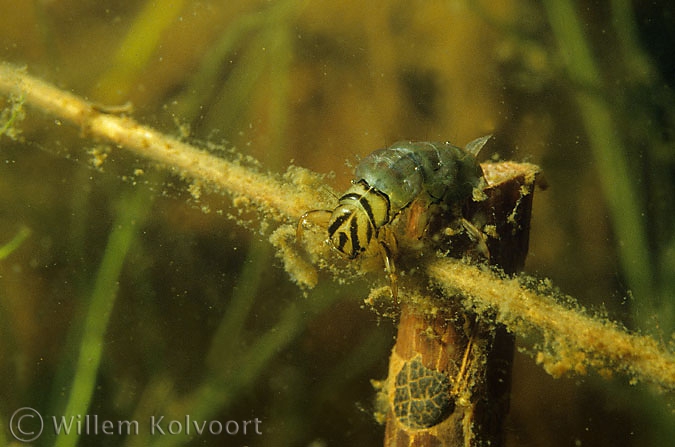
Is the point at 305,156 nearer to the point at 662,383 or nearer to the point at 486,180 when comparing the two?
the point at 486,180

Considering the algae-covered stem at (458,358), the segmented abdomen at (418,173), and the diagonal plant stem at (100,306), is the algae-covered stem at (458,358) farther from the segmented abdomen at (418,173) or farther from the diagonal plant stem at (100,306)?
the diagonal plant stem at (100,306)

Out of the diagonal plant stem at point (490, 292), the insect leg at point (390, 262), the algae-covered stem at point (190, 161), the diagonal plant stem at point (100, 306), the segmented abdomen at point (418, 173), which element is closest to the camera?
the diagonal plant stem at point (490, 292)

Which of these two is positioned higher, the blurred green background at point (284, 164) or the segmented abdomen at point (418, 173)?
the blurred green background at point (284, 164)

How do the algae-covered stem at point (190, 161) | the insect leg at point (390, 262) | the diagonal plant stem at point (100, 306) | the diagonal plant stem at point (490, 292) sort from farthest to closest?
the diagonal plant stem at point (100, 306), the algae-covered stem at point (190, 161), the insect leg at point (390, 262), the diagonal plant stem at point (490, 292)

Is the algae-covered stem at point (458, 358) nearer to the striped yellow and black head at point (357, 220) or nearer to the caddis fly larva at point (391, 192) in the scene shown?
the caddis fly larva at point (391, 192)

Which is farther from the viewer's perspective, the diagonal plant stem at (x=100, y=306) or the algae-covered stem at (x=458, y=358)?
the diagonal plant stem at (x=100, y=306)

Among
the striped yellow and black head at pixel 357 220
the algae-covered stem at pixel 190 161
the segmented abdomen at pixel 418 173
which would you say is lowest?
the striped yellow and black head at pixel 357 220

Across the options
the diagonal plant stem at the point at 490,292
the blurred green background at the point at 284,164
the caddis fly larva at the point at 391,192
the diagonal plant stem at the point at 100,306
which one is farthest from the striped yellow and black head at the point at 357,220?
the diagonal plant stem at the point at 100,306

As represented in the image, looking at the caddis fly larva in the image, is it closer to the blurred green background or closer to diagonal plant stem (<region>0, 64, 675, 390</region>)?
diagonal plant stem (<region>0, 64, 675, 390</region>)

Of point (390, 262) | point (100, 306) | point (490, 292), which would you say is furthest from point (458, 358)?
point (100, 306)
